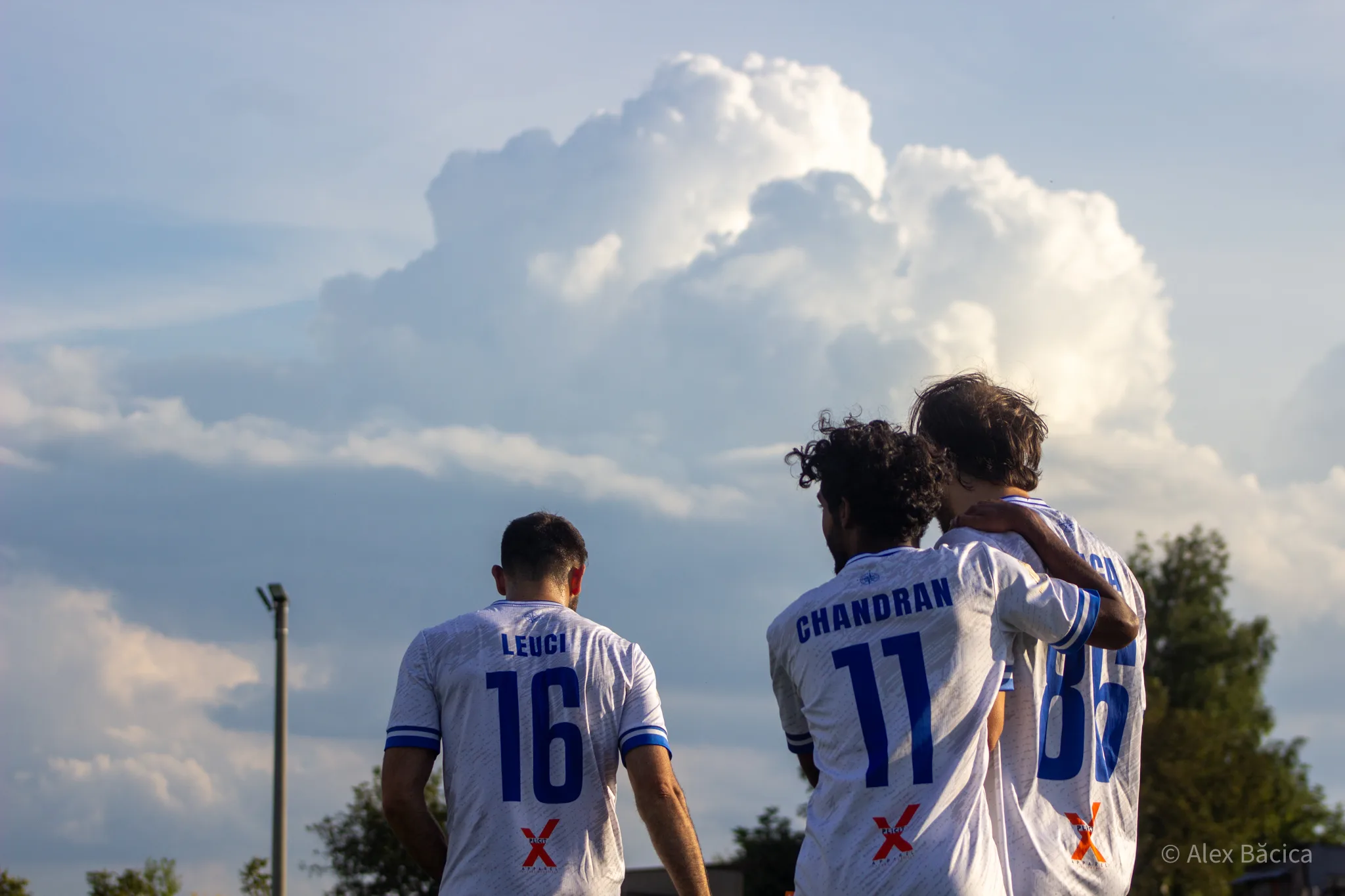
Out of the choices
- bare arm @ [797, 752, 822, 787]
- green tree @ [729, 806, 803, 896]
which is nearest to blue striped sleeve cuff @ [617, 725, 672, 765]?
bare arm @ [797, 752, 822, 787]

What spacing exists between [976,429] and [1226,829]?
45.6 metres

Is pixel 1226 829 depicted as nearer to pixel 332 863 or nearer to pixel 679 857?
pixel 332 863

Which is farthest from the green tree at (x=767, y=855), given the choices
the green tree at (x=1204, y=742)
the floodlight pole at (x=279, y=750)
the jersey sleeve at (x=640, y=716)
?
the jersey sleeve at (x=640, y=716)

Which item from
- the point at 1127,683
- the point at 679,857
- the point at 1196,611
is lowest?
the point at 679,857

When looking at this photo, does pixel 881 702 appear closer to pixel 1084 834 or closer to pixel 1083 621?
pixel 1083 621

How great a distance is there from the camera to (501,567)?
19.2ft

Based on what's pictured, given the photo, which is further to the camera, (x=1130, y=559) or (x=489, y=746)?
(x=1130, y=559)

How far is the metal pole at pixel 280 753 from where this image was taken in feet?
67.1

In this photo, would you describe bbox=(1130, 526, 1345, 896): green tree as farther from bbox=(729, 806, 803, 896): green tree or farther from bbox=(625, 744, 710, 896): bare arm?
bbox=(625, 744, 710, 896): bare arm

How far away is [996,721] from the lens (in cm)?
388

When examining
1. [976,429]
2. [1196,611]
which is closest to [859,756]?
[976,429]

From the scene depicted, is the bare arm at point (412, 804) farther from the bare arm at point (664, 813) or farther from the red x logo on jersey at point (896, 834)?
the red x logo on jersey at point (896, 834)

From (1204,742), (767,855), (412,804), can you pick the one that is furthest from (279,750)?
(767,855)

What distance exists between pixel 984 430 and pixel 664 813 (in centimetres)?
204
